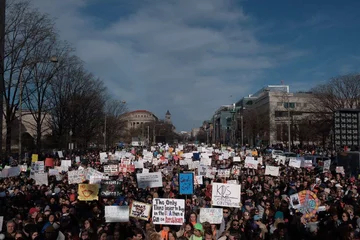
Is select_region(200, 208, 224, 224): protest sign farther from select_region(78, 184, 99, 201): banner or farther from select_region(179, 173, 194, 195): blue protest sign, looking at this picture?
select_region(78, 184, 99, 201): banner

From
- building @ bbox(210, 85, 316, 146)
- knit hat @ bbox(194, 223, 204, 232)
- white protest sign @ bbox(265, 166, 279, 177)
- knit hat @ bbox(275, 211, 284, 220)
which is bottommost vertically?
knit hat @ bbox(194, 223, 204, 232)

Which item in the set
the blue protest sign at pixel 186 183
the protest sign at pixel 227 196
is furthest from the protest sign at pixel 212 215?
the blue protest sign at pixel 186 183

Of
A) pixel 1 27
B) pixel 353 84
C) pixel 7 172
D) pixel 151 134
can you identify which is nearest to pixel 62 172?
pixel 7 172

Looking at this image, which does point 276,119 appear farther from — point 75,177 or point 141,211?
point 141,211

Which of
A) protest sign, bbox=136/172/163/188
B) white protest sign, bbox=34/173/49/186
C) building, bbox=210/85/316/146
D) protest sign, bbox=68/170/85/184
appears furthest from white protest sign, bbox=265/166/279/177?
building, bbox=210/85/316/146

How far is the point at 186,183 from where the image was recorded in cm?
1276

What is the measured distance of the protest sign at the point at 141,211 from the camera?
9.62m

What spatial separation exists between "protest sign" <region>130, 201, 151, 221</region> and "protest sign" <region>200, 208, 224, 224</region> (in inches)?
48.6

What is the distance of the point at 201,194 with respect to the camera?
1445 centimetres

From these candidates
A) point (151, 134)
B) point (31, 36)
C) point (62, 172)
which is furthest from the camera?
point (151, 134)

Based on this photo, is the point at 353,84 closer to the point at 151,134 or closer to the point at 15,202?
the point at 15,202

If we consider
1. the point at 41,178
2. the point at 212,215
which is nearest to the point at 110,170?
the point at 41,178

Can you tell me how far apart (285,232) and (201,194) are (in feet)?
20.7

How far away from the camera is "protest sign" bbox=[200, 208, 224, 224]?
938 centimetres
